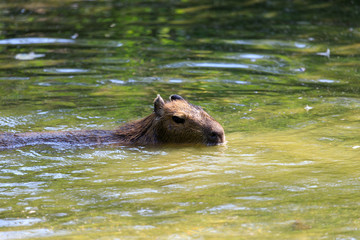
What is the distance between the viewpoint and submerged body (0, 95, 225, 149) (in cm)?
857

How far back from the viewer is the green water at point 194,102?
569cm

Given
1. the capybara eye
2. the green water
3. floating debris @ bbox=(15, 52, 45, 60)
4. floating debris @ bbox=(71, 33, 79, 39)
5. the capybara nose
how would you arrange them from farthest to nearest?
floating debris @ bbox=(71, 33, 79, 39)
floating debris @ bbox=(15, 52, 45, 60)
the capybara eye
the capybara nose
the green water

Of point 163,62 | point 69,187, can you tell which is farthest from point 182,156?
point 163,62

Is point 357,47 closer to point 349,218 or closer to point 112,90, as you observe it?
point 112,90

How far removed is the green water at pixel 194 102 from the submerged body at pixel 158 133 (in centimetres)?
20

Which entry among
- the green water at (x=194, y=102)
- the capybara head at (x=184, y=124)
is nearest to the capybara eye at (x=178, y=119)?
the capybara head at (x=184, y=124)

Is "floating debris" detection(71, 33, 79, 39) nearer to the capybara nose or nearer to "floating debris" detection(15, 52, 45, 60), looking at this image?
"floating debris" detection(15, 52, 45, 60)

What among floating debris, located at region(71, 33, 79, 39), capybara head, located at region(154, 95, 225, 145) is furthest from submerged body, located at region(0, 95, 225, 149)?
floating debris, located at region(71, 33, 79, 39)

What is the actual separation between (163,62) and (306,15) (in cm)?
688

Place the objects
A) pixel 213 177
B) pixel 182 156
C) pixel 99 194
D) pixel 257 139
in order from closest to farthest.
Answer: pixel 99 194 < pixel 213 177 < pixel 182 156 < pixel 257 139

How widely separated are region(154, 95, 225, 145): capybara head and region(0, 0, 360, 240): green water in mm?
201

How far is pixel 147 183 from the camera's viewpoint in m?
→ 6.86

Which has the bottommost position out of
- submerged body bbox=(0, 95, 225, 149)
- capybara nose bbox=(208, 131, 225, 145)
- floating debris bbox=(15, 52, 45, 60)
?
capybara nose bbox=(208, 131, 225, 145)

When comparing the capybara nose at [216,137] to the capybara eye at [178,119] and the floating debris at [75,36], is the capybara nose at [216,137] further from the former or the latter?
the floating debris at [75,36]
